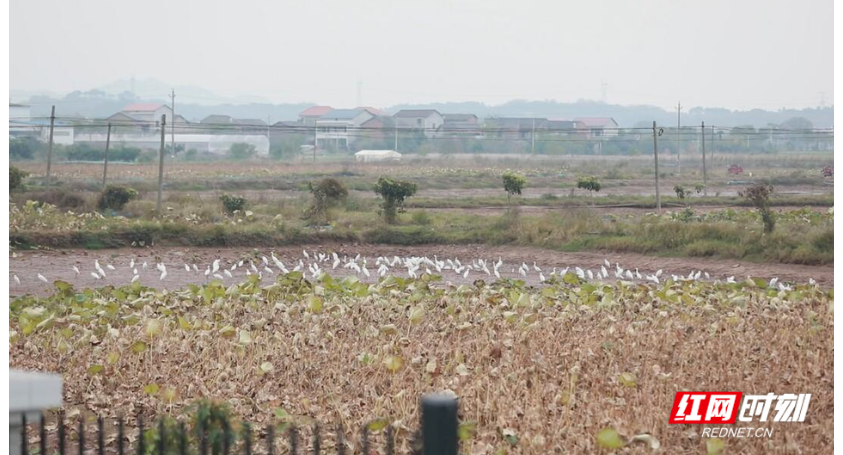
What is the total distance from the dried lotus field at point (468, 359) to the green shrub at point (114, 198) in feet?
42.0

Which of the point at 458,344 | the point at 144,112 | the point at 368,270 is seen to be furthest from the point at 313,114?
the point at 458,344

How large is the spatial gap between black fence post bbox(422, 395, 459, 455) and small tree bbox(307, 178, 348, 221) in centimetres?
1882

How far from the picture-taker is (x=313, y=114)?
11600 centimetres

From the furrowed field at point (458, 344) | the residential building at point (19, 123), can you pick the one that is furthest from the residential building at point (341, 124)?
the furrowed field at point (458, 344)

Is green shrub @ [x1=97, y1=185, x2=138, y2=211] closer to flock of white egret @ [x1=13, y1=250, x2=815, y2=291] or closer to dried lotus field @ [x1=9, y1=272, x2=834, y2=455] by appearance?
flock of white egret @ [x1=13, y1=250, x2=815, y2=291]

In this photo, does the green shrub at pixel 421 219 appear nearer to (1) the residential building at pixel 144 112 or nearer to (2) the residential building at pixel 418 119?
(1) the residential building at pixel 144 112

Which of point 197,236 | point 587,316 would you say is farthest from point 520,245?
point 587,316

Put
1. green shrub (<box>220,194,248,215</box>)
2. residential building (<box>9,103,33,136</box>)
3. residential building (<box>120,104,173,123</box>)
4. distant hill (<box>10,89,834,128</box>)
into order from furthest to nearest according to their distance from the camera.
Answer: distant hill (<box>10,89,834,128</box>) < residential building (<box>120,104,173,123</box>) < residential building (<box>9,103,33,136</box>) < green shrub (<box>220,194,248,215</box>)

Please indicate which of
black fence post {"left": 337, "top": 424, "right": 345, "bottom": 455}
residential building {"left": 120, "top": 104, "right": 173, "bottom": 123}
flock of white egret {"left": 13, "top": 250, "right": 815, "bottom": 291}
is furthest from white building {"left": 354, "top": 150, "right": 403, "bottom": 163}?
black fence post {"left": 337, "top": 424, "right": 345, "bottom": 455}

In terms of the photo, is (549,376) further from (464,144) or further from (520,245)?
(464,144)

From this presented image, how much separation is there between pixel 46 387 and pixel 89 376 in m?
4.64

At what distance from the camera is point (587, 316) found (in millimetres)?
8891

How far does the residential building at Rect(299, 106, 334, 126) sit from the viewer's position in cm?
11138

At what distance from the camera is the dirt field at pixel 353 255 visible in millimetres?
14438
